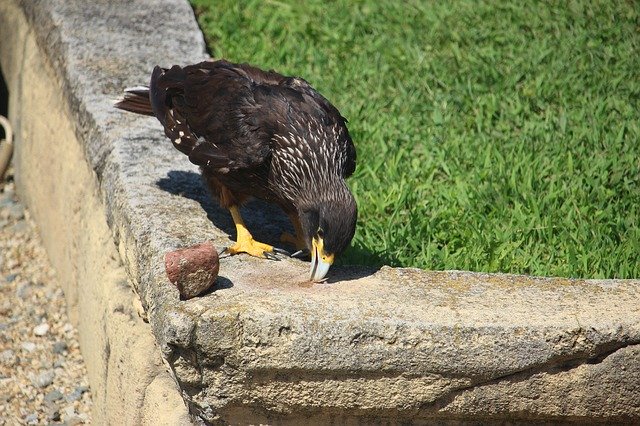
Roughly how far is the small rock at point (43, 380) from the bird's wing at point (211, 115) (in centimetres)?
160

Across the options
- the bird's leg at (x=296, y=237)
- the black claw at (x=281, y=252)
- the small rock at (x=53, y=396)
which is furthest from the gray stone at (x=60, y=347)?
the black claw at (x=281, y=252)

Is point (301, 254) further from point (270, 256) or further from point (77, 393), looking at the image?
point (77, 393)

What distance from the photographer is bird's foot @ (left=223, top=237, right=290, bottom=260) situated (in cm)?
405

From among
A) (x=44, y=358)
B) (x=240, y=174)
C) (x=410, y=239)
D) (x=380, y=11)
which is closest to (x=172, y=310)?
(x=240, y=174)

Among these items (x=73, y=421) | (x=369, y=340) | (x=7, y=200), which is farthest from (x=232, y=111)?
(x=7, y=200)

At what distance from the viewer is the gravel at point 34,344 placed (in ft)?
16.4

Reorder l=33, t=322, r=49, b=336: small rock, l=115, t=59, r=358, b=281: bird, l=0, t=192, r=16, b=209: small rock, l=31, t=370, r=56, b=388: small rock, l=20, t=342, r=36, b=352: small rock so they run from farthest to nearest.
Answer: l=0, t=192, r=16, b=209: small rock → l=33, t=322, r=49, b=336: small rock → l=20, t=342, r=36, b=352: small rock → l=31, t=370, r=56, b=388: small rock → l=115, t=59, r=358, b=281: bird

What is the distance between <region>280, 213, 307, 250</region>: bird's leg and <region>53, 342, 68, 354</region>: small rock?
1.74 meters

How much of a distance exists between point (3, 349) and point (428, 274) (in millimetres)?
2730

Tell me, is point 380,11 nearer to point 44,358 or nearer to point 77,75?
point 77,75

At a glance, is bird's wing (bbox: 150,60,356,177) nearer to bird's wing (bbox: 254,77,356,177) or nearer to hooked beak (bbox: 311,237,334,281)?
bird's wing (bbox: 254,77,356,177)

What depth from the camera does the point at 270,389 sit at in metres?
3.42

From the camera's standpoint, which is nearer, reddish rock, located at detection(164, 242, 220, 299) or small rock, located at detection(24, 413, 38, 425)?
reddish rock, located at detection(164, 242, 220, 299)

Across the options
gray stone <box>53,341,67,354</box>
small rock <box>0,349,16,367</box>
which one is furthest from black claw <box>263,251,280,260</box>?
small rock <box>0,349,16,367</box>
